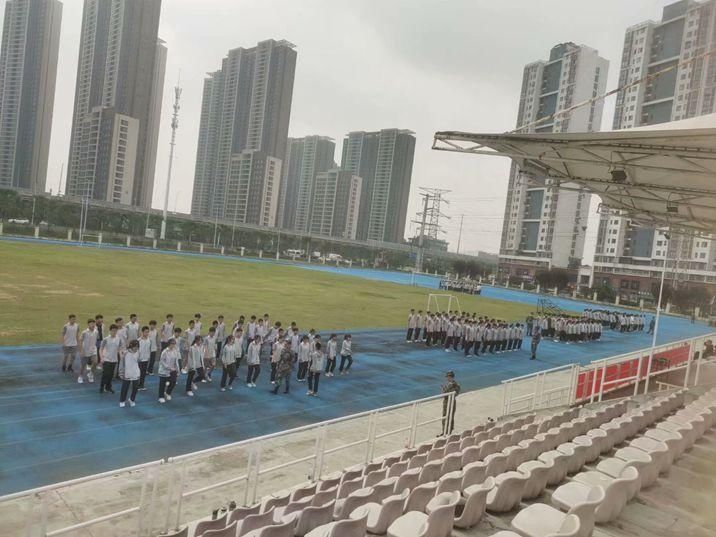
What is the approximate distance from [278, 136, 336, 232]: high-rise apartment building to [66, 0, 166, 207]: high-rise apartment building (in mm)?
46803

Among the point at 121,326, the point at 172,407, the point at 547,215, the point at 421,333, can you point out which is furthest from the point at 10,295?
the point at 547,215

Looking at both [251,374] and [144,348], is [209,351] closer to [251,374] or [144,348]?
[251,374]

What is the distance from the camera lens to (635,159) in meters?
9.56

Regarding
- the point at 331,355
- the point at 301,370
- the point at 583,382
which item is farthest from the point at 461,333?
the point at 301,370

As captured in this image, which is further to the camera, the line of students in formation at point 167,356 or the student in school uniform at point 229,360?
the student in school uniform at point 229,360

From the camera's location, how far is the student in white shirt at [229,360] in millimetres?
12398

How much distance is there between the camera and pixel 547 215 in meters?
98.8

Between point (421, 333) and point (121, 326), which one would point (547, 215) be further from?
point (121, 326)

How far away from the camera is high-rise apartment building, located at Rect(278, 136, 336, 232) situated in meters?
157

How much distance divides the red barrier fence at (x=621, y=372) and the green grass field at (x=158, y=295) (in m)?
11.5

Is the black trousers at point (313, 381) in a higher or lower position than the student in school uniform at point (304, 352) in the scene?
lower

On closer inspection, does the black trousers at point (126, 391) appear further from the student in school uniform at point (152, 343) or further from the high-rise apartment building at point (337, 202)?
the high-rise apartment building at point (337, 202)

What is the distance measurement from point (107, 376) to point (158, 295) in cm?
1552

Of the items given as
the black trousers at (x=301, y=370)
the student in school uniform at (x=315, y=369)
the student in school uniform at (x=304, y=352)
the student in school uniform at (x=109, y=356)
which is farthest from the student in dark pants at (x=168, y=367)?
the black trousers at (x=301, y=370)
